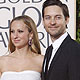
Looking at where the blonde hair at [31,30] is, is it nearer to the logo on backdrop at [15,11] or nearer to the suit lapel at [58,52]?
the suit lapel at [58,52]

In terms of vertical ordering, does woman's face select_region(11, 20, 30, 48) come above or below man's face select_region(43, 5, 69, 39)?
below

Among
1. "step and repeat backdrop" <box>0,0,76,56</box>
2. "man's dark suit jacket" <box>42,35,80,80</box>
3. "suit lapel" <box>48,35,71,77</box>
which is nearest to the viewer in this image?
"man's dark suit jacket" <box>42,35,80,80</box>

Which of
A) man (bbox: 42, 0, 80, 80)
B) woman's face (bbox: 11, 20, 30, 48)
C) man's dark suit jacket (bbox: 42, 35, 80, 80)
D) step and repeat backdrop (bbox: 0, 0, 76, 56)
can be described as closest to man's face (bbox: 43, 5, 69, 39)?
man (bbox: 42, 0, 80, 80)

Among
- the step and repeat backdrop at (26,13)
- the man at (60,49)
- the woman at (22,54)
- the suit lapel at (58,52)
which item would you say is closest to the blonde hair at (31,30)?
the woman at (22,54)

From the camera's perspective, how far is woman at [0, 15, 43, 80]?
9.30 ft

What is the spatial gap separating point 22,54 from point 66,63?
2.50 ft

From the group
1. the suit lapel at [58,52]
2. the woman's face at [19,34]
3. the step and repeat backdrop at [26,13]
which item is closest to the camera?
the suit lapel at [58,52]

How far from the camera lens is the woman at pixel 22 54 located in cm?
283

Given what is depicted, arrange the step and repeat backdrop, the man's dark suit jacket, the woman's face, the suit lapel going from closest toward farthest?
the man's dark suit jacket
the suit lapel
the woman's face
the step and repeat backdrop

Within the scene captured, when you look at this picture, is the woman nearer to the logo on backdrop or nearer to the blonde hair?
the blonde hair

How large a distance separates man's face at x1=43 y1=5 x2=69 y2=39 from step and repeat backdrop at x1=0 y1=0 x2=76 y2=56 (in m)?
1.66

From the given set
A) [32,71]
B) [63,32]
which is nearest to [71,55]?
[63,32]

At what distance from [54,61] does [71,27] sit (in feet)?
6.08

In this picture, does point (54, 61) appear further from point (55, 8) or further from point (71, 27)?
point (71, 27)
